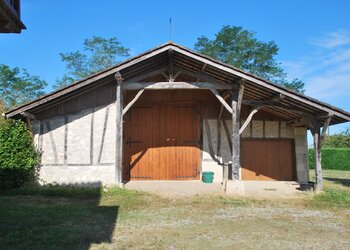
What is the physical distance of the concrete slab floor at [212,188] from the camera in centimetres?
916

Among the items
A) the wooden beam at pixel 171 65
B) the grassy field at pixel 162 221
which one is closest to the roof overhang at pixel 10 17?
the grassy field at pixel 162 221

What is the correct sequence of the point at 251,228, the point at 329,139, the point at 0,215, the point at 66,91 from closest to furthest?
1. the point at 251,228
2. the point at 0,215
3. the point at 66,91
4. the point at 329,139

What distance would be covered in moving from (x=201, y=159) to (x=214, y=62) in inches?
146

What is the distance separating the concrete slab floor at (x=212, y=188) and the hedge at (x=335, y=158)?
14237 millimetres

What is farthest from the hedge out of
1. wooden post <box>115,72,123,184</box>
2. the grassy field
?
wooden post <box>115,72,123,184</box>

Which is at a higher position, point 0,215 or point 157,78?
point 157,78

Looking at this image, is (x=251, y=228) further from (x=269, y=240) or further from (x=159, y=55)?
(x=159, y=55)

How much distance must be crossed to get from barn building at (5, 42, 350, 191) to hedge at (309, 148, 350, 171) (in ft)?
42.1

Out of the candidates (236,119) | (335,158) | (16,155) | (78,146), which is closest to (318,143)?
(236,119)

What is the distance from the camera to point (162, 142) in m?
11.8

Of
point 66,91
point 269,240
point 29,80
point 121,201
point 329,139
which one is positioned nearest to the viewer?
point 269,240

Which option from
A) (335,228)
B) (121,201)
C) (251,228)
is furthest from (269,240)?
(121,201)

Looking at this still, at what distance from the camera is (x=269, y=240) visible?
197 inches

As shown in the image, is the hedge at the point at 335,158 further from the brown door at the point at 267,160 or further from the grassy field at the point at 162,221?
the grassy field at the point at 162,221
